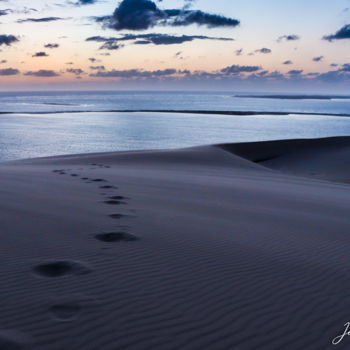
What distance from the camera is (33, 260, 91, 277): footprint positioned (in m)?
2.81

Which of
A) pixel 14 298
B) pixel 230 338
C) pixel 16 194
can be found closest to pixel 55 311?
pixel 14 298

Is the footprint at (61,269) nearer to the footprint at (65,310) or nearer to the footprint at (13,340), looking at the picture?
the footprint at (65,310)

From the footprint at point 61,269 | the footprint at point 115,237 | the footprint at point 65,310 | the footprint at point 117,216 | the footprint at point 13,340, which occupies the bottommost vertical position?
the footprint at point 13,340

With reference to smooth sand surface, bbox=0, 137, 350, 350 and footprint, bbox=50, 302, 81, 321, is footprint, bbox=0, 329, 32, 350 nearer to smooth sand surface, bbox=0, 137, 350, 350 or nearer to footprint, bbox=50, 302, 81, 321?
smooth sand surface, bbox=0, 137, 350, 350

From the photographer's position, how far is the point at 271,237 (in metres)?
4.08

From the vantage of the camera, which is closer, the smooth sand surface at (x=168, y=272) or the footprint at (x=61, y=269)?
the smooth sand surface at (x=168, y=272)

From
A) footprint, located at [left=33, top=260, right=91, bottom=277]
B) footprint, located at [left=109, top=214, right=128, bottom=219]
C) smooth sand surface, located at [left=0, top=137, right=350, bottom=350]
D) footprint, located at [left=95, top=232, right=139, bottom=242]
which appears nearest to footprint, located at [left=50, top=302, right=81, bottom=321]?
smooth sand surface, located at [left=0, top=137, right=350, bottom=350]

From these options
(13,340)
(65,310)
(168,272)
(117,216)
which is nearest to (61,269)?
(65,310)

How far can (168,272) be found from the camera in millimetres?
2945

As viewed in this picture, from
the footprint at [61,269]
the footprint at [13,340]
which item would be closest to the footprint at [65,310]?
the footprint at [13,340]

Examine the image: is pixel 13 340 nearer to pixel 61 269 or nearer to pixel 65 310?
pixel 65 310

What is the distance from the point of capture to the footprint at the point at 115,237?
12.0ft

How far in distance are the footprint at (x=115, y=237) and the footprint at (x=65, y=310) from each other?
1.31m

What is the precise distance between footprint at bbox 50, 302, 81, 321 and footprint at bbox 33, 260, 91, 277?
0.48m
